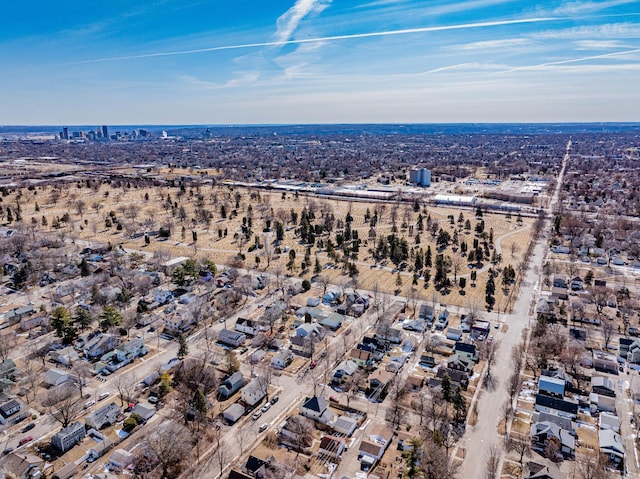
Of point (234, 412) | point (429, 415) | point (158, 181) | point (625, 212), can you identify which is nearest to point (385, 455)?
point (429, 415)

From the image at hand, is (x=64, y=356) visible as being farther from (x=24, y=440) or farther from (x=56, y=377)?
(x=24, y=440)

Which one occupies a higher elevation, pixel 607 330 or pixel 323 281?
pixel 323 281

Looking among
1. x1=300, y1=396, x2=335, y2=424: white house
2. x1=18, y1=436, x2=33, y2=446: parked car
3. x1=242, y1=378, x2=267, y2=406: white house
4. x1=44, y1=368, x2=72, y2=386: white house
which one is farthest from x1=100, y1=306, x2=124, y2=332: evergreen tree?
x1=300, y1=396, x2=335, y2=424: white house

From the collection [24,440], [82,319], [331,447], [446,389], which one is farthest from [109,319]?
[446,389]

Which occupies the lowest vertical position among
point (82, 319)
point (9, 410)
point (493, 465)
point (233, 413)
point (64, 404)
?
point (493, 465)

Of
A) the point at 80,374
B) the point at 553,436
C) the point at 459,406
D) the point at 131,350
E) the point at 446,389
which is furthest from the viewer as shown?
the point at 131,350

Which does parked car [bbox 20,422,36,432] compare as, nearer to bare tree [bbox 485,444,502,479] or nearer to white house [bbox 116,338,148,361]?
white house [bbox 116,338,148,361]

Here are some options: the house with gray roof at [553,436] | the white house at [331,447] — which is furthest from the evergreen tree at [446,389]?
the white house at [331,447]

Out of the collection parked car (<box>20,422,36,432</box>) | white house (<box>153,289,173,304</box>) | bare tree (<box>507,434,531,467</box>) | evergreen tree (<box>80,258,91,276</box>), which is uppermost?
evergreen tree (<box>80,258,91,276</box>)
